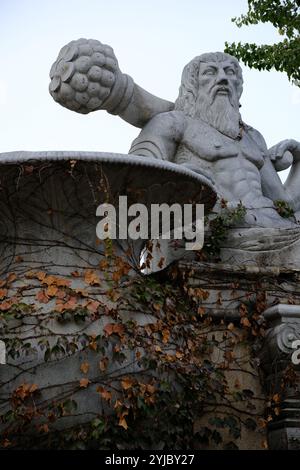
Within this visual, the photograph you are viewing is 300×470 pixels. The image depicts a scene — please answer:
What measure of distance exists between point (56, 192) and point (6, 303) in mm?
516

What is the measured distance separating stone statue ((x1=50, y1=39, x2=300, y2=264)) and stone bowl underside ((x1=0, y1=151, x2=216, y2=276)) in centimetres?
131

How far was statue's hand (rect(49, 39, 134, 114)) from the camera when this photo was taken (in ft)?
16.1

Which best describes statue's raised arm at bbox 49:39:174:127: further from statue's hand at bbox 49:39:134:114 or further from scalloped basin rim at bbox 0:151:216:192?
scalloped basin rim at bbox 0:151:216:192

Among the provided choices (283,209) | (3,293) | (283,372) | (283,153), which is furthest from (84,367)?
(283,153)

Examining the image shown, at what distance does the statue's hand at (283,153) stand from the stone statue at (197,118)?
0.24ft

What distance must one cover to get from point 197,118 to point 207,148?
1.00ft

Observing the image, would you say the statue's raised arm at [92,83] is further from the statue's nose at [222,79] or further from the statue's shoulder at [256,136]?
the statue's shoulder at [256,136]

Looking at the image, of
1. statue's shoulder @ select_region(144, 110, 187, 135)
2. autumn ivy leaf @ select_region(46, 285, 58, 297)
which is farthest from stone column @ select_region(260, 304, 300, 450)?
statue's shoulder @ select_region(144, 110, 187, 135)

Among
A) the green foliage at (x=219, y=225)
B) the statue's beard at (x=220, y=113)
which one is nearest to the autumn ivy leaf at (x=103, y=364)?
the green foliage at (x=219, y=225)

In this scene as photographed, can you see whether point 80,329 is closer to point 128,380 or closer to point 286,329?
point 128,380

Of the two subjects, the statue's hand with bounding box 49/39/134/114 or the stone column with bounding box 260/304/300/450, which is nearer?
the stone column with bounding box 260/304/300/450

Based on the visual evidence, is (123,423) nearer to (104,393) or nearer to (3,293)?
(104,393)

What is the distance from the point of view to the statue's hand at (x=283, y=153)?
217 inches
